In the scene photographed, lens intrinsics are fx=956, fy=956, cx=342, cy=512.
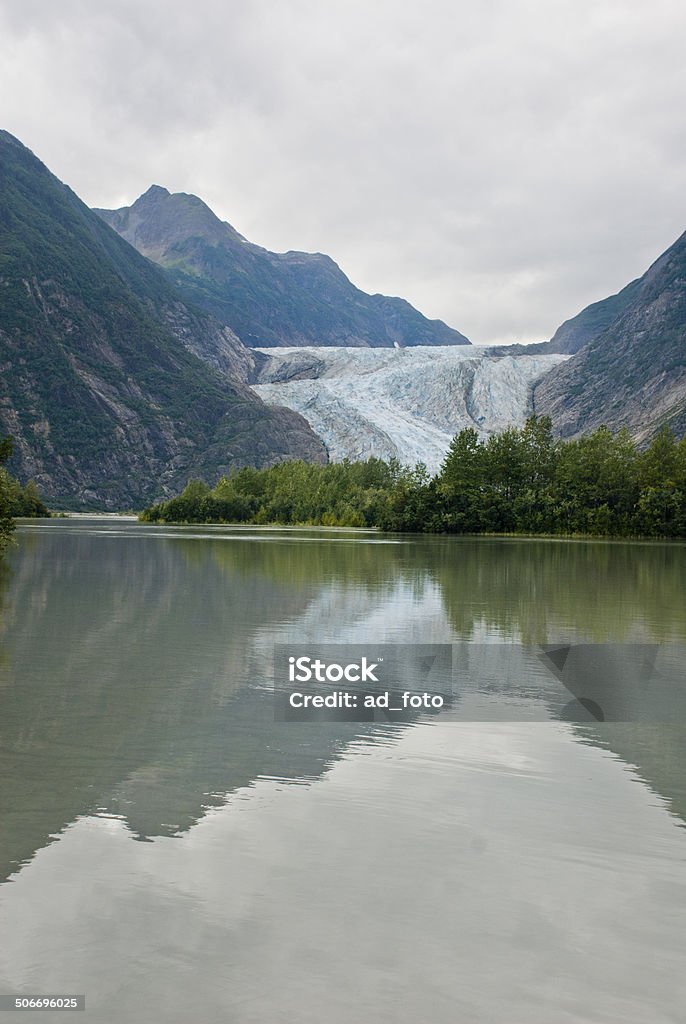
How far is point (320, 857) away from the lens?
418cm

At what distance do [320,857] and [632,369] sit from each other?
16069cm

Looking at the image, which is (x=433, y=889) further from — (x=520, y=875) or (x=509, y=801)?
(x=509, y=801)

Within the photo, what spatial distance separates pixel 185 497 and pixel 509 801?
79.7 meters

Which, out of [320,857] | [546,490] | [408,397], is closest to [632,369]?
[408,397]

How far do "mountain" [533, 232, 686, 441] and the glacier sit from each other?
5268mm

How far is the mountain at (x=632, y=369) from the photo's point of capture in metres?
145
